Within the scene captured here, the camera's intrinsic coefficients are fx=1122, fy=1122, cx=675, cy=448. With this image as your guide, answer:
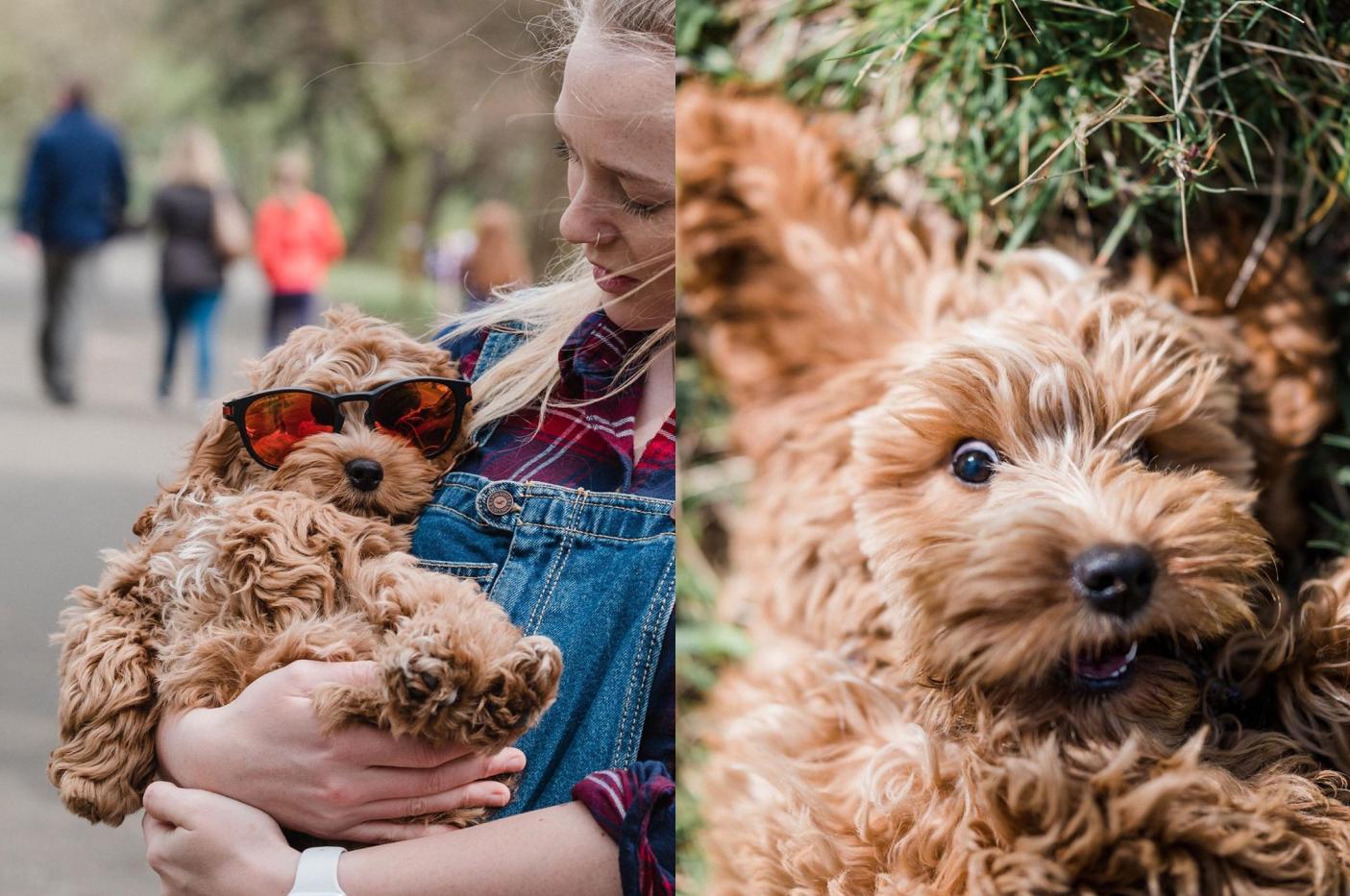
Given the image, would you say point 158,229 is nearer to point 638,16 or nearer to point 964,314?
point 638,16

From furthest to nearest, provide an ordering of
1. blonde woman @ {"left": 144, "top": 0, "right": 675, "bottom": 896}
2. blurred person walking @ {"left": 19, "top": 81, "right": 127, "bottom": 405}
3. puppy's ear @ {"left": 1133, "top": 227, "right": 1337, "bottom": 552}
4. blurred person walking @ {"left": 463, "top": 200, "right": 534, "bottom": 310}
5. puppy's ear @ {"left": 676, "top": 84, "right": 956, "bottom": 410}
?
puppy's ear @ {"left": 676, "top": 84, "right": 956, "bottom": 410} → puppy's ear @ {"left": 1133, "top": 227, "right": 1337, "bottom": 552} → blurred person walking @ {"left": 463, "top": 200, "right": 534, "bottom": 310} → blurred person walking @ {"left": 19, "top": 81, "right": 127, "bottom": 405} → blonde woman @ {"left": 144, "top": 0, "right": 675, "bottom": 896}

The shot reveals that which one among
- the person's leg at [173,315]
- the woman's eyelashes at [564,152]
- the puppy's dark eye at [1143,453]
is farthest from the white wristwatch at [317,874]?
the puppy's dark eye at [1143,453]

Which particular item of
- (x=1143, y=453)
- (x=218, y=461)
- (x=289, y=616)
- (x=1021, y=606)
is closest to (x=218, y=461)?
(x=218, y=461)

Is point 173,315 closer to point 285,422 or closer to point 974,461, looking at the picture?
point 285,422

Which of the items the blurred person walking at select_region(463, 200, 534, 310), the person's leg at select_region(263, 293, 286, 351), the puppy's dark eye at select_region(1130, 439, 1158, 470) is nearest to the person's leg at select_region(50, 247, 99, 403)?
the person's leg at select_region(263, 293, 286, 351)

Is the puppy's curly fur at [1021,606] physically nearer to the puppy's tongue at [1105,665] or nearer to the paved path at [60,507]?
the puppy's tongue at [1105,665]

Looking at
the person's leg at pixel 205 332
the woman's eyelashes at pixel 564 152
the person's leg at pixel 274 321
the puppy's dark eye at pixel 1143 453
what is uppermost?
the woman's eyelashes at pixel 564 152

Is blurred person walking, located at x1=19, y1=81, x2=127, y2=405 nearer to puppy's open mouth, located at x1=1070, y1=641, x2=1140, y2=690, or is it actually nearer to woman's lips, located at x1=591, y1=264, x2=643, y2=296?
woman's lips, located at x1=591, y1=264, x2=643, y2=296
